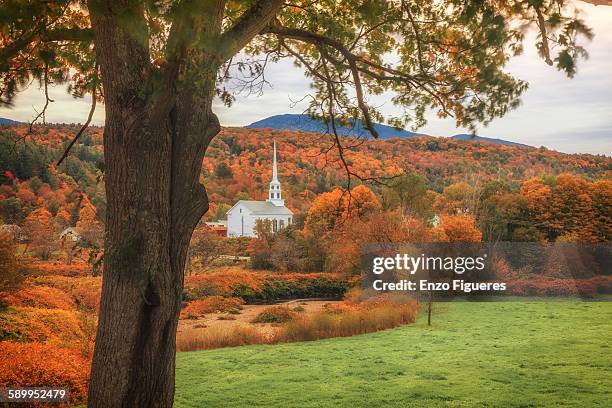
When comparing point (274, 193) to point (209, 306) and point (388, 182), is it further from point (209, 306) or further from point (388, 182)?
point (388, 182)

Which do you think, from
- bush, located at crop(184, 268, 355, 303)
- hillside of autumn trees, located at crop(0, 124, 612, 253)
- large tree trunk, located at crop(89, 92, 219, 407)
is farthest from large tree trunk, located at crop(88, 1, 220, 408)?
bush, located at crop(184, 268, 355, 303)

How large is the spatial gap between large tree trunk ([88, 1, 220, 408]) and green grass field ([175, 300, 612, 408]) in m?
4.95

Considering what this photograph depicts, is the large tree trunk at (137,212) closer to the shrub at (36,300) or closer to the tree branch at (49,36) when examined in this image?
the tree branch at (49,36)

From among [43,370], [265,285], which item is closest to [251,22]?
[43,370]

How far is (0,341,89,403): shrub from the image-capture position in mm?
7598

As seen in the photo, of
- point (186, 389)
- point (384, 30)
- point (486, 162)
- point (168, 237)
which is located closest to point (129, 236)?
point (168, 237)

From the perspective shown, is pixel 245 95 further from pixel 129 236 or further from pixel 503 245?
pixel 503 245

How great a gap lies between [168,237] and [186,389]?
6423 millimetres

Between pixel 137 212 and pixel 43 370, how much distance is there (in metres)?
5.03

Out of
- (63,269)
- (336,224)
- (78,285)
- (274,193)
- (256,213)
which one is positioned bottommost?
(78,285)

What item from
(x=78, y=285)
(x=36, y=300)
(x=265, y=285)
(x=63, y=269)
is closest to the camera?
(x=36, y=300)

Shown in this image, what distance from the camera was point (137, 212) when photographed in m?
4.10

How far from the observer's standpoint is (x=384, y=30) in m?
6.57

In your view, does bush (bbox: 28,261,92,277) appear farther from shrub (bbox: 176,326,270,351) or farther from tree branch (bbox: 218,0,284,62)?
tree branch (bbox: 218,0,284,62)
